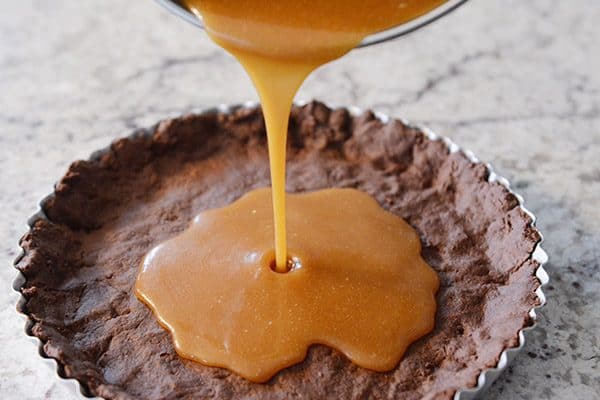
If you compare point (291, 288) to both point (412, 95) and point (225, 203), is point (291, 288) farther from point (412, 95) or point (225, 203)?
point (412, 95)

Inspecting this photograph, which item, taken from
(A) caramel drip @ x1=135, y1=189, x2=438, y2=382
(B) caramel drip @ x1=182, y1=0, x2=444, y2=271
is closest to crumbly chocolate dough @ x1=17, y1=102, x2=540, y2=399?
(A) caramel drip @ x1=135, y1=189, x2=438, y2=382

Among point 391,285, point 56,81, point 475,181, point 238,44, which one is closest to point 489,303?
point 391,285

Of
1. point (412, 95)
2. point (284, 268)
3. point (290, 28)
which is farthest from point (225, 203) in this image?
point (412, 95)

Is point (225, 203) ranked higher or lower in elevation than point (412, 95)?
higher

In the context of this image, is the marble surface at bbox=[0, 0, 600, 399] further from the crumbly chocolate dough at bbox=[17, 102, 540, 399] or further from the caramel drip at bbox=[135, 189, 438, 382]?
the caramel drip at bbox=[135, 189, 438, 382]

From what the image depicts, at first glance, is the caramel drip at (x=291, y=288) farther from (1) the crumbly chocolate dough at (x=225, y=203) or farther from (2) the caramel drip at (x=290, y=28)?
(2) the caramel drip at (x=290, y=28)

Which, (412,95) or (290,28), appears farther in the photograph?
(412,95)
